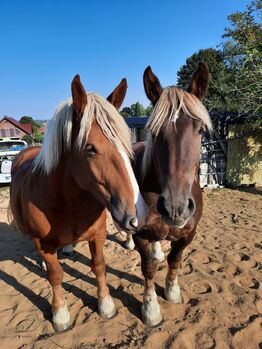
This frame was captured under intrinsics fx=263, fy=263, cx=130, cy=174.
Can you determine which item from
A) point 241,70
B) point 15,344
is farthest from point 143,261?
point 241,70

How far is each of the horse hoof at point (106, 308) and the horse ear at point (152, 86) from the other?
2.07m

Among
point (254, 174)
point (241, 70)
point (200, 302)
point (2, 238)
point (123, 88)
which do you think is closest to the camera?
point (123, 88)

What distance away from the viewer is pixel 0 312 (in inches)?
115

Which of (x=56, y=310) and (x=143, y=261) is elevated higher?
(x=143, y=261)

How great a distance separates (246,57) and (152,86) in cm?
655

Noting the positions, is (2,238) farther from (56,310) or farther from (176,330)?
(176,330)

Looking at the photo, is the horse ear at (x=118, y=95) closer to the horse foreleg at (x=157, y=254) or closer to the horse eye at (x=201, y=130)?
the horse eye at (x=201, y=130)

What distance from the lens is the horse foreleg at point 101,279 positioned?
2706 mm

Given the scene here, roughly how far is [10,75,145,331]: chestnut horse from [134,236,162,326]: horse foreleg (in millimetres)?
391

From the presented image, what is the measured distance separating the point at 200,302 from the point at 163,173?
1.80 m

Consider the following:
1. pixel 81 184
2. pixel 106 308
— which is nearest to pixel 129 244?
pixel 106 308

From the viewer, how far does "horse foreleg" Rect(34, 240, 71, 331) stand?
8.20ft

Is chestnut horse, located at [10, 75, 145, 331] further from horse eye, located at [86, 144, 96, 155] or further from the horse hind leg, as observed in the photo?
the horse hind leg

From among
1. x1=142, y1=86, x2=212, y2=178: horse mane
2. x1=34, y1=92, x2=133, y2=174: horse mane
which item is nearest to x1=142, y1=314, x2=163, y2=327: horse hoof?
x1=34, y1=92, x2=133, y2=174: horse mane
